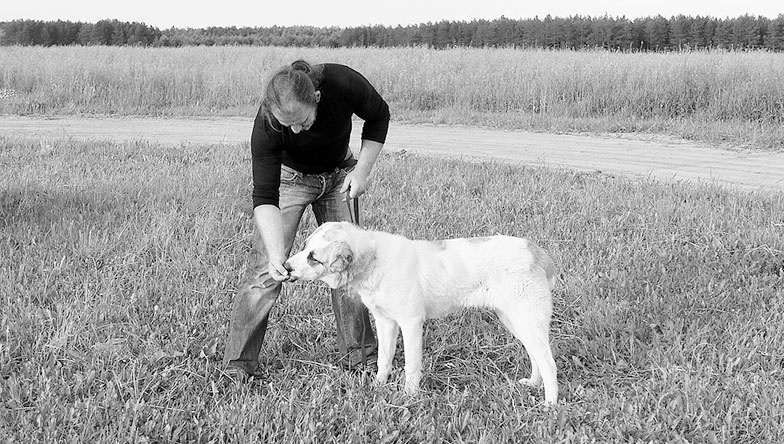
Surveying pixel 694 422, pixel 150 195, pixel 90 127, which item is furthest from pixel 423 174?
pixel 90 127

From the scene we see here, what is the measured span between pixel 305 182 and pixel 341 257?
0.91 metres

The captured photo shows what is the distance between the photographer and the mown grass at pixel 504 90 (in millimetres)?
16078

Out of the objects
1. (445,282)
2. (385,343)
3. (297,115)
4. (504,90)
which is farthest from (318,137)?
(504,90)

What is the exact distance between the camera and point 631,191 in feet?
29.3

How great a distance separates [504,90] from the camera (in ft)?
61.3

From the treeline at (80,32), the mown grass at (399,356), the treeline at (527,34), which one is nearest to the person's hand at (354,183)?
the mown grass at (399,356)

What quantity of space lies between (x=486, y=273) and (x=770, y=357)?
6.47ft

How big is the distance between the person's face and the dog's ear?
0.74 m

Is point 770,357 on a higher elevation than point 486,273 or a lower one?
lower

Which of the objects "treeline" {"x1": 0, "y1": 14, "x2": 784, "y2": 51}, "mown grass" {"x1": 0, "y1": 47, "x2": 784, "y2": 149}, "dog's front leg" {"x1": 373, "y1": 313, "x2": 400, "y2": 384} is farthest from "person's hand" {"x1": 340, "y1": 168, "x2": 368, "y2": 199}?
"treeline" {"x1": 0, "y1": 14, "x2": 784, "y2": 51}

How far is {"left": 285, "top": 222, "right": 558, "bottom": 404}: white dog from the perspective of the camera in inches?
170

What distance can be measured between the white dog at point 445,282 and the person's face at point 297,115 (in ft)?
1.99

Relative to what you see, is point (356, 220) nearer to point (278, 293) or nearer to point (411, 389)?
point (278, 293)

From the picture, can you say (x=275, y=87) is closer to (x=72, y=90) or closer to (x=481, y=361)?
(x=481, y=361)
